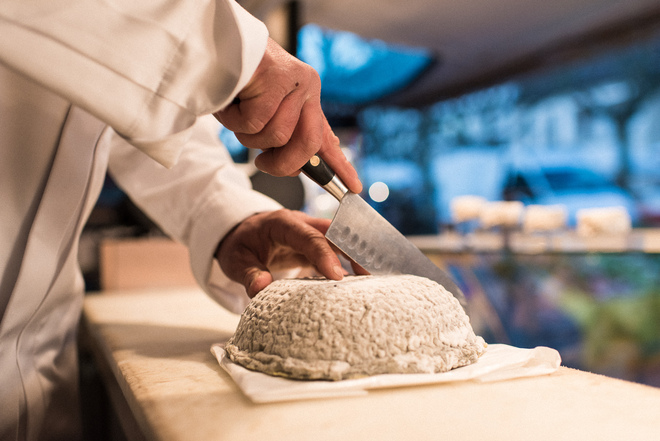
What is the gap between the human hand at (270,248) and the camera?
2.26 ft

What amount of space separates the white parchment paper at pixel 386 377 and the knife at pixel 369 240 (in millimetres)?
180

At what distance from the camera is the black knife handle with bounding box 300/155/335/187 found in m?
0.64

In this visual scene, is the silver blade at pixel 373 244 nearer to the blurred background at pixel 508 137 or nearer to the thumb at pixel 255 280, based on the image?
the thumb at pixel 255 280

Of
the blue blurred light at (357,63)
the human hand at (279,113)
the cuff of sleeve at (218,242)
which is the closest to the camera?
the human hand at (279,113)

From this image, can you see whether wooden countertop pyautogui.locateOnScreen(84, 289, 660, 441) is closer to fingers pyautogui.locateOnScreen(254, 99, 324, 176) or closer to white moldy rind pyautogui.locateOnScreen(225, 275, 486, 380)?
white moldy rind pyautogui.locateOnScreen(225, 275, 486, 380)

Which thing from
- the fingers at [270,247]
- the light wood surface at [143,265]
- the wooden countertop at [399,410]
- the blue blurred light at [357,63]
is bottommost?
the light wood surface at [143,265]

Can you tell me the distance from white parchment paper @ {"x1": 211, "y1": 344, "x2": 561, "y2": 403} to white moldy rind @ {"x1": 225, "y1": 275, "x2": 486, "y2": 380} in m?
0.01

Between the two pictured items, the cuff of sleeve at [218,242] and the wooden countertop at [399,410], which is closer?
the wooden countertop at [399,410]

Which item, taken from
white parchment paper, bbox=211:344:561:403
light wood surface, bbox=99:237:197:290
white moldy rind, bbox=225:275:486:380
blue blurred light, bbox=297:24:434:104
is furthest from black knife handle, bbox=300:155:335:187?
blue blurred light, bbox=297:24:434:104

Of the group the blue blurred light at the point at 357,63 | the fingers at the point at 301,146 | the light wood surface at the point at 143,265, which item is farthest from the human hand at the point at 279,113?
the blue blurred light at the point at 357,63

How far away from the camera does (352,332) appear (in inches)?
20.7

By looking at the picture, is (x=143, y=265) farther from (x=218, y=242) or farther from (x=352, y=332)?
(x=352, y=332)

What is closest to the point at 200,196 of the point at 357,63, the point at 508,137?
the point at 357,63

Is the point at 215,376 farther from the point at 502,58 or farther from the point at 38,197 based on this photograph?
the point at 502,58
